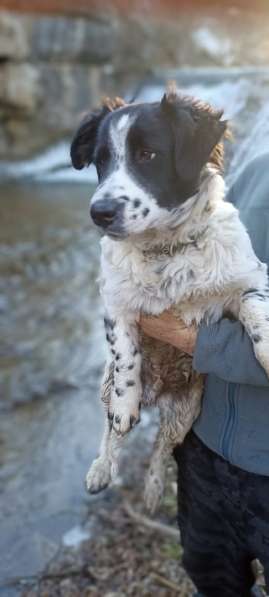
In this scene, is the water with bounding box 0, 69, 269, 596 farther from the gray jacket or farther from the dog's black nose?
the dog's black nose

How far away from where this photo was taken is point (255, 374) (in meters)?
1.68

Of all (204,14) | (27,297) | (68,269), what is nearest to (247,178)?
(27,297)

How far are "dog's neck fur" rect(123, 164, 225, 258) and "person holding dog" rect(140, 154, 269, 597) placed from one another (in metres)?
0.09

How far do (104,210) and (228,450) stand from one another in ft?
2.30

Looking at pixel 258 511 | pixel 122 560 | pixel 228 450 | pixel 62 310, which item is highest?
pixel 228 450

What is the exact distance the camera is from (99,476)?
232 centimetres

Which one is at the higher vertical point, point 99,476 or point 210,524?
point 210,524

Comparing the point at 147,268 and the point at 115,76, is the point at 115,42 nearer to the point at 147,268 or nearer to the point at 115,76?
the point at 115,76

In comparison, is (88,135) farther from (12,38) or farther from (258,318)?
(12,38)

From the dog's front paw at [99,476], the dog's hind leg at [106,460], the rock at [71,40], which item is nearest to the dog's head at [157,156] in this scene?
the dog's hind leg at [106,460]

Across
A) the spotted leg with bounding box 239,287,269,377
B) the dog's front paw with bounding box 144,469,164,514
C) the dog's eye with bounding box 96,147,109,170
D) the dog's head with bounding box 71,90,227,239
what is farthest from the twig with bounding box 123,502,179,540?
the dog's eye with bounding box 96,147,109,170

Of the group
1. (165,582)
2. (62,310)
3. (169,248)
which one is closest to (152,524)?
(165,582)

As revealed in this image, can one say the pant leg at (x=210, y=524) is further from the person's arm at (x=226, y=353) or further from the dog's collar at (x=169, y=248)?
the dog's collar at (x=169, y=248)

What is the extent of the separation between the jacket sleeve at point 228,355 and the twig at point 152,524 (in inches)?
56.1
